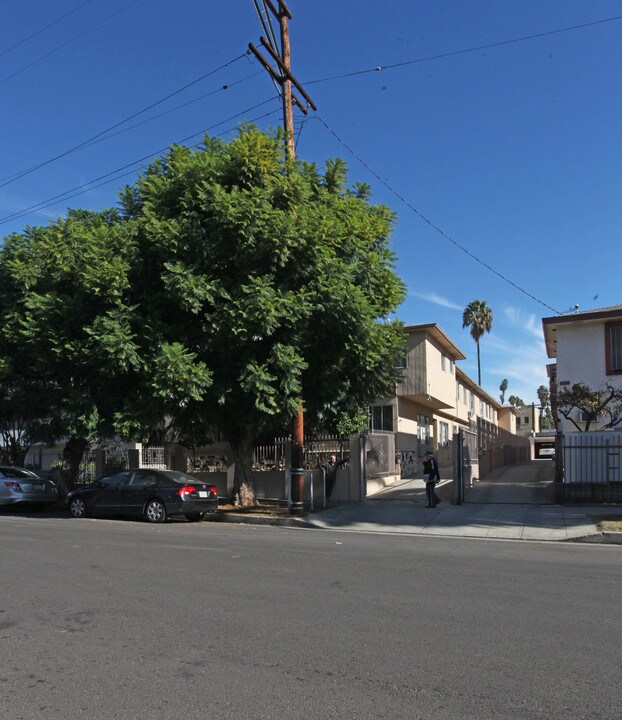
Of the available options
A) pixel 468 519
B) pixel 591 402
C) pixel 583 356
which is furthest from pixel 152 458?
pixel 583 356

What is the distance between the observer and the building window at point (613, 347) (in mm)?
21719

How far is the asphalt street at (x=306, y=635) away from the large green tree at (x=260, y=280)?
6.34 m

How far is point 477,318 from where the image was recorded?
67.0 m

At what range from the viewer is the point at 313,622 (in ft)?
20.4

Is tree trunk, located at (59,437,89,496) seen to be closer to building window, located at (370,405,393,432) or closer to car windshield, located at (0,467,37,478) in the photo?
car windshield, located at (0,467,37,478)

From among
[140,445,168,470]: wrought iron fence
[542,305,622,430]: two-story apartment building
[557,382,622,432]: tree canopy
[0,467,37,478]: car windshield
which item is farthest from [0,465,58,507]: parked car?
[542,305,622,430]: two-story apartment building

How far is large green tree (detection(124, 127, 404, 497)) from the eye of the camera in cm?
1520

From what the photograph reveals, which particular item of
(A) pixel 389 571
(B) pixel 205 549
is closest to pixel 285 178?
(B) pixel 205 549

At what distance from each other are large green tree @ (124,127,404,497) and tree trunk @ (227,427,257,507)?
86 centimetres

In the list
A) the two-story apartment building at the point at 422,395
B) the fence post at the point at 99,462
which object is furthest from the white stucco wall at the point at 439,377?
the fence post at the point at 99,462

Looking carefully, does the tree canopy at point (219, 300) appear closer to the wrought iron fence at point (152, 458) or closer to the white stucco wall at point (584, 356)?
the wrought iron fence at point (152, 458)

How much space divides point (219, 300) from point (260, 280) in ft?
4.49

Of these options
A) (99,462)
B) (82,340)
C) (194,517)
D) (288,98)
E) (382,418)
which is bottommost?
(194,517)

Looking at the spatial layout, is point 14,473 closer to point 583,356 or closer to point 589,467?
point 589,467
